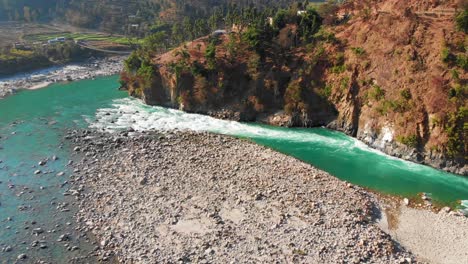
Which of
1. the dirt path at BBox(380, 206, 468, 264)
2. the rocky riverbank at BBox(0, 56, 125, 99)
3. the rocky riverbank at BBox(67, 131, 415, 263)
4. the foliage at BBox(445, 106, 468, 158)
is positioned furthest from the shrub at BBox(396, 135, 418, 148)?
the rocky riverbank at BBox(0, 56, 125, 99)

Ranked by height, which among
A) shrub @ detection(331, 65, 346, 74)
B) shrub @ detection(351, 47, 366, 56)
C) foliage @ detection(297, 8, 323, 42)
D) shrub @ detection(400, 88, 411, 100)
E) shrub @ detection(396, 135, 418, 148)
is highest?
foliage @ detection(297, 8, 323, 42)

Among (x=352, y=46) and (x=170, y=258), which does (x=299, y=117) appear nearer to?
(x=352, y=46)

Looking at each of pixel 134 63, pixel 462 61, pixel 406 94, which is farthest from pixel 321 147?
pixel 134 63

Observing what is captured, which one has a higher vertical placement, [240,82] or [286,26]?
[286,26]

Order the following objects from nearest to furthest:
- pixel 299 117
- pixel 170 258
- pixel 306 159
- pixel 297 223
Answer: pixel 170 258 → pixel 297 223 → pixel 306 159 → pixel 299 117

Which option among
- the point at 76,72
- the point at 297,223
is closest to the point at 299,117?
the point at 297,223

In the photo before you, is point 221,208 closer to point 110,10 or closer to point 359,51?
point 359,51

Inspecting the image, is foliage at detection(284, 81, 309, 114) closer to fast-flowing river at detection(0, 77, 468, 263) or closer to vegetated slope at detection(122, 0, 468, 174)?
→ vegetated slope at detection(122, 0, 468, 174)

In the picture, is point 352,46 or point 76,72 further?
point 76,72
